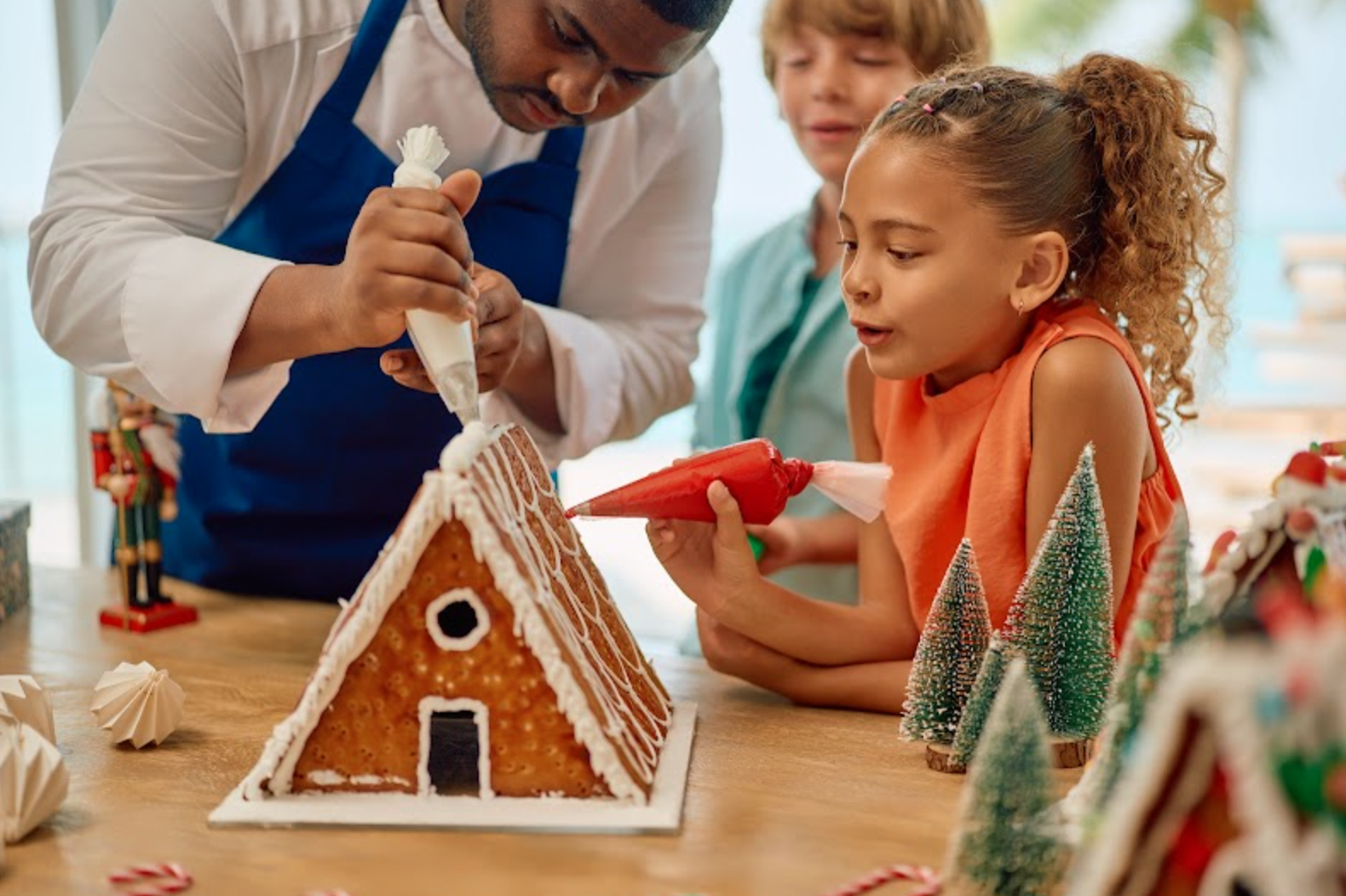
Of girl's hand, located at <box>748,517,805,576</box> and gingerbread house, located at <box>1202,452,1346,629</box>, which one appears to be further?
girl's hand, located at <box>748,517,805,576</box>

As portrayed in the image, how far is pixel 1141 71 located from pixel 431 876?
3.19ft

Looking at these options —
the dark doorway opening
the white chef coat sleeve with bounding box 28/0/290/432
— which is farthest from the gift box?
the dark doorway opening

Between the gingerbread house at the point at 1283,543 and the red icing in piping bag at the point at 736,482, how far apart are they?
1.15 feet

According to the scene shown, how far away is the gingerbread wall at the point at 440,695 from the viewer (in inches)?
41.5

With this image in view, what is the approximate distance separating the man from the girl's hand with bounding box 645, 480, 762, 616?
26cm

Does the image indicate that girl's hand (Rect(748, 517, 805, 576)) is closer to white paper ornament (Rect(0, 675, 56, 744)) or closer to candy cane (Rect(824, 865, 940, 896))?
candy cane (Rect(824, 865, 940, 896))

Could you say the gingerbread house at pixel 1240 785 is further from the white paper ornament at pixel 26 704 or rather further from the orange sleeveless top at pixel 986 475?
the white paper ornament at pixel 26 704

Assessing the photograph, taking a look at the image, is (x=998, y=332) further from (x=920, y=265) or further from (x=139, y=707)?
(x=139, y=707)

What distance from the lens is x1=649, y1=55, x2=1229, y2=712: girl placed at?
50.4 inches

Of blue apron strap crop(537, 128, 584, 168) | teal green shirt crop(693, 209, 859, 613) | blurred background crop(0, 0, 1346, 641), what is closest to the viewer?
blue apron strap crop(537, 128, 584, 168)

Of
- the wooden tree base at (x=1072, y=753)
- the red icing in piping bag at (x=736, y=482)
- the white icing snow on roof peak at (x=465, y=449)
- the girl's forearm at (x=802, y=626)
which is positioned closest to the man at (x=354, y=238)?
the white icing snow on roof peak at (x=465, y=449)

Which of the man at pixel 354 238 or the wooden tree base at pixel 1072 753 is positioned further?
the man at pixel 354 238

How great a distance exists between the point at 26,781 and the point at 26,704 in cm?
15

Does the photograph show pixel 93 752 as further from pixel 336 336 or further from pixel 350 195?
pixel 350 195
